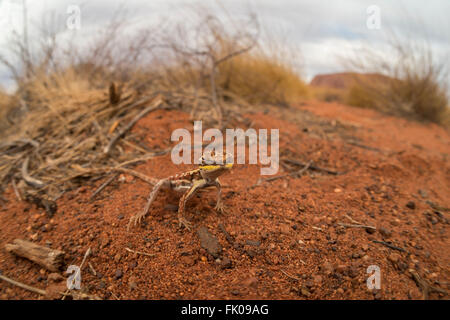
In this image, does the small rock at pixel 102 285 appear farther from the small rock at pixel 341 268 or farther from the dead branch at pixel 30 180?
the dead branch at pixel 30 180

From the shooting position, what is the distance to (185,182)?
2770 millimetres

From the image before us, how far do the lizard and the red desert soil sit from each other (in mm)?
102

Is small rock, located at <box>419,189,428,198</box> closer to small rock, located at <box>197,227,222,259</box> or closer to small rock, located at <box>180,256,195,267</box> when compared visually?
small rock, located at <box>197,227,222,259</box>

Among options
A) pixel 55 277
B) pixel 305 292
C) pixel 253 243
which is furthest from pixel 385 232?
pixel 55 277

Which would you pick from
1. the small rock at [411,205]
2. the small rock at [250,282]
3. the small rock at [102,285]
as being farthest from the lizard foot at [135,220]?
the small rock at [411,205]

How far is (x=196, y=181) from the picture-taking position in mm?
2670

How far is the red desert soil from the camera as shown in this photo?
216cm

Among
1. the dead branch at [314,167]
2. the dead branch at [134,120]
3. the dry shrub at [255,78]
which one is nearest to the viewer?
the dead branch at [314,167]

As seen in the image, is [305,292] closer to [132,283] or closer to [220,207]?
[220,207]

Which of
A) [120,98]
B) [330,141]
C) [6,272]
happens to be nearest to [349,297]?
[6,272]

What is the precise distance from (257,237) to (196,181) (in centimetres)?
75

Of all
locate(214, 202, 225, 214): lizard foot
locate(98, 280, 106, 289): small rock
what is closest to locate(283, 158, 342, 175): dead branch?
locate(214, 202, 225, 214): lizard foot

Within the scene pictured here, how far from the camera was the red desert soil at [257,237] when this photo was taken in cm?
216

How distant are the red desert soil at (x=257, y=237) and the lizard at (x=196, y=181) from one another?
0.10 meters
